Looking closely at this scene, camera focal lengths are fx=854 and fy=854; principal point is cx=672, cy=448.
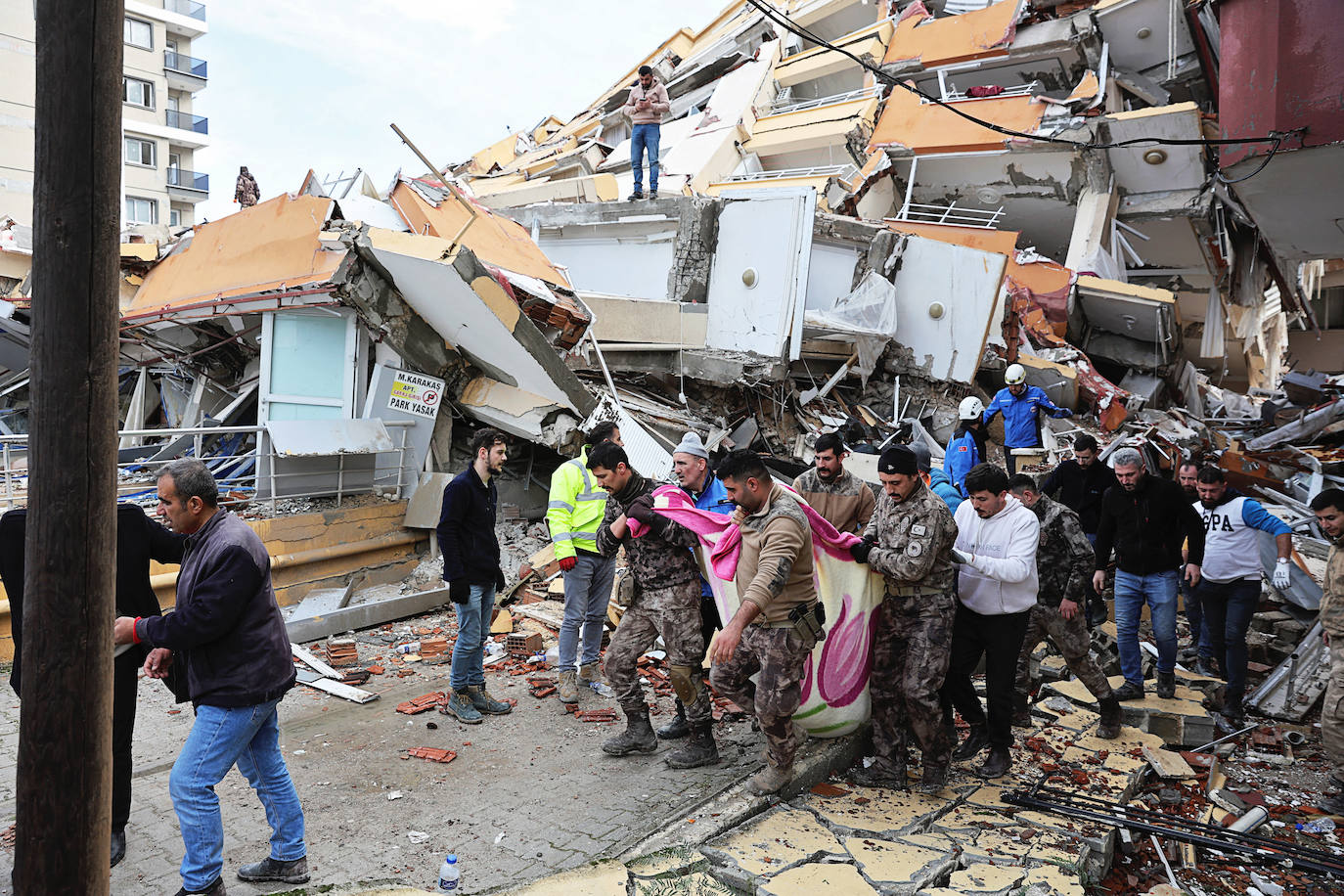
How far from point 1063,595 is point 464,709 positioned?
3.86m

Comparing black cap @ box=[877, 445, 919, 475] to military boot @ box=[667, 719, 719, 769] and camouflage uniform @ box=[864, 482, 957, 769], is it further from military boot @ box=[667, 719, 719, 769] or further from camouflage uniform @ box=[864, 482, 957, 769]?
military boot @ box=[667, 719, 719, 769]

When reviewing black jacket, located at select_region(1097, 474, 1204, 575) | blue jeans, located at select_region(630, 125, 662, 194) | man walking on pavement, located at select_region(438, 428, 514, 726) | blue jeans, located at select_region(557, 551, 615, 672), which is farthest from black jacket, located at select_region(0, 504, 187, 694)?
blue jeans, located at select_region(630, 125, 662, 194)

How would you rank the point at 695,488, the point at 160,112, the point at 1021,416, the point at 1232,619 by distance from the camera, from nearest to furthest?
the point at 695,488, the point at 1232,619, the point at 1021,416, the point at 160,112

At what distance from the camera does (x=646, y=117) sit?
1186 centimetres

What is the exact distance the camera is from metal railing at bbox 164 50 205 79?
39812 millimetres

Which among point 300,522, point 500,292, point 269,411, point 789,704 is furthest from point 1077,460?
point 269,411

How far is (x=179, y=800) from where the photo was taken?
10.3 feet

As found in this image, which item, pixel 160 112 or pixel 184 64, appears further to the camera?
pixel 184 64

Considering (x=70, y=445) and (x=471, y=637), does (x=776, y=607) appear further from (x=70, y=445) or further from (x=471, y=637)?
(x=70, y=445)

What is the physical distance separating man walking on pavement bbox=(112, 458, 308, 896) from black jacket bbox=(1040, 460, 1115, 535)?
6.03 m

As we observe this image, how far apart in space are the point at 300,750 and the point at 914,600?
11.9 feet

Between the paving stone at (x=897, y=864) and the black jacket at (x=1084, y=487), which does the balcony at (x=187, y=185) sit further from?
the paving stone at (x=897, y=864)

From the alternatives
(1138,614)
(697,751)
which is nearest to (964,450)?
(1138,614)

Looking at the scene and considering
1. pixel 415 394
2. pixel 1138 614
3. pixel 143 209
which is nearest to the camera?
pixel 1138 614
